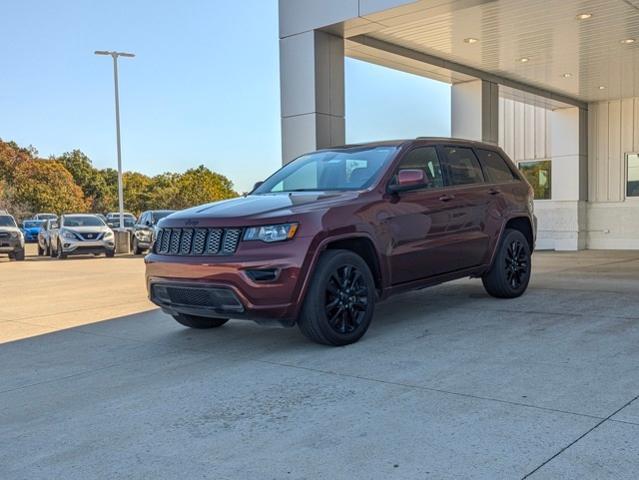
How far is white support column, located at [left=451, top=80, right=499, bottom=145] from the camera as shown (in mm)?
13516

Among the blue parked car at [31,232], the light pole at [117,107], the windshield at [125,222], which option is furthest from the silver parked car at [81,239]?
the blue parked car at [31,232]

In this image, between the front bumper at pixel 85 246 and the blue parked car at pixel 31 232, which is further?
the blue parked car at pixel 31 232

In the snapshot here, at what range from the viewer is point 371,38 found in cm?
1084

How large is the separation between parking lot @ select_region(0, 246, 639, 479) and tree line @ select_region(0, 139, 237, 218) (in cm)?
5001

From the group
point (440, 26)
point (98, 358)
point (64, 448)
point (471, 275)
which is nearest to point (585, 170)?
point (440, 26)

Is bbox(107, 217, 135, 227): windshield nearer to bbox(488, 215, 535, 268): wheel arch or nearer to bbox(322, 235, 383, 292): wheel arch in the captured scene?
bbox(488, 215, 535, 268): wheel arch

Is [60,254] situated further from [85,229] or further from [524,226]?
[524,226]

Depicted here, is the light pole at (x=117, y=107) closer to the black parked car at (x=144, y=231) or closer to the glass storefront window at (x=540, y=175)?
the black parked car at (x=144, y=231)

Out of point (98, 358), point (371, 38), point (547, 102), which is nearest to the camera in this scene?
point (98, 358)

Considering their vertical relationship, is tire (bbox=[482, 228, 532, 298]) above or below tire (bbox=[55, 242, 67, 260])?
above

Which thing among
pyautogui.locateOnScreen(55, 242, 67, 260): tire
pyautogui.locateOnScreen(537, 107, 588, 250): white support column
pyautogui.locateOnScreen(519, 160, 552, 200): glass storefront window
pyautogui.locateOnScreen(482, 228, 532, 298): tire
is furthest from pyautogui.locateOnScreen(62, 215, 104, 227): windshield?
pyautogui.locateOnScreen(482, 228, 532, 298): tire

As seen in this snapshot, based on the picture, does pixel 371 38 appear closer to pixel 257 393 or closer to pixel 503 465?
pixel 257 393

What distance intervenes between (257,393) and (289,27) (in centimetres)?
714

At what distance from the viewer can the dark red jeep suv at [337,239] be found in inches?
202
